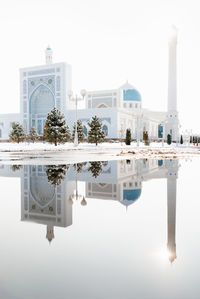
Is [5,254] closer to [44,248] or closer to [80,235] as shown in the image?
[44,248]

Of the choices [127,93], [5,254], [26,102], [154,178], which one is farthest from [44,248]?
[127,93]

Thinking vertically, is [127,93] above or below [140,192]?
above

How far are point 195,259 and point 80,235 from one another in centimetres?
135

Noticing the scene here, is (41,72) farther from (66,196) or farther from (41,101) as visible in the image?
(66,196)

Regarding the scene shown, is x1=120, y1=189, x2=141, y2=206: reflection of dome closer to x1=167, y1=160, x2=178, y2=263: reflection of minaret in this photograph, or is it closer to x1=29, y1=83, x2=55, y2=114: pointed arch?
x1=167, y1=160, x2=178, y2=263: reflection of minaret

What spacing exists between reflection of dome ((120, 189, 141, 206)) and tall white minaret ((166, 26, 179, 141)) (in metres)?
68.1

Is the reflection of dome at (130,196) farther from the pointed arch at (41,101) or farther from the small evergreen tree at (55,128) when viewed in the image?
the pointed arch at (41,101)

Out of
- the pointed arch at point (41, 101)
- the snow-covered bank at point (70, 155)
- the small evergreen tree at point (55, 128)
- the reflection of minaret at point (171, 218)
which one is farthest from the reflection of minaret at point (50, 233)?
the pointed arch at point (41, 101)

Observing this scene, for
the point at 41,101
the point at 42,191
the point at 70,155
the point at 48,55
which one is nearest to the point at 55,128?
the point at 70,155

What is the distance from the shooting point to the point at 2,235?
3.60 metres

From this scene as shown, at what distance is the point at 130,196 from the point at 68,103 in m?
62.7

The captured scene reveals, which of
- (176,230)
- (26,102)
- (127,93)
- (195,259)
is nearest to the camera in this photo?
(195,259)

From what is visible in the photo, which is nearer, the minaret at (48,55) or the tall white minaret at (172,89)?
the tall white minaret at (172,89)

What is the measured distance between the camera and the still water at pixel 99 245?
221 cm
